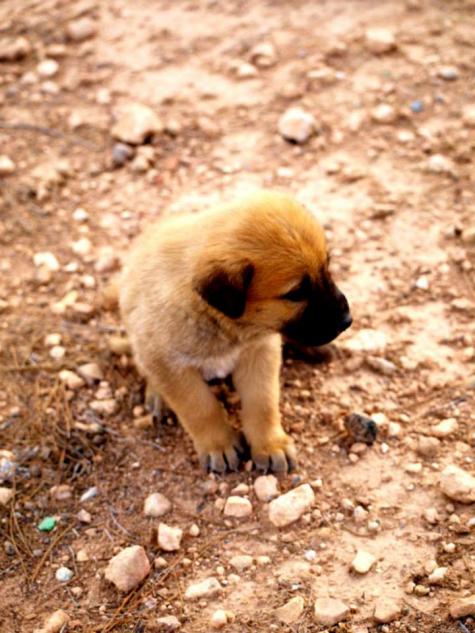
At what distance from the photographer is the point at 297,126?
6426 millimetres

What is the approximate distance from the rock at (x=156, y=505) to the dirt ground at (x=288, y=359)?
7cm

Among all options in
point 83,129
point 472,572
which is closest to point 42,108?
point 83,129

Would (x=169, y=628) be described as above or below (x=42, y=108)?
below

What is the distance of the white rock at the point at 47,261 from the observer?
5.71 m

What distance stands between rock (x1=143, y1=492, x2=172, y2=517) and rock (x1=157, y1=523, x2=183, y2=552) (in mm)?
153

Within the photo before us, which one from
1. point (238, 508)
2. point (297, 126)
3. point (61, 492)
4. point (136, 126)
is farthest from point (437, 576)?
point (136, 126)

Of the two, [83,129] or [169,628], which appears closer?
[169,628]

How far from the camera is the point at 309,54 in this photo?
717 cm

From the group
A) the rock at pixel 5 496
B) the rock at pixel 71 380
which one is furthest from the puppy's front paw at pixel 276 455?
the rock at pixel 5 496

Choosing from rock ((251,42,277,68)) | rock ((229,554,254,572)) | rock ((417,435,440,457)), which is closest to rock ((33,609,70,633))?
rock ((229,554,254,572))

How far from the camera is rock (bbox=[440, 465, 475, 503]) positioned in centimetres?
383

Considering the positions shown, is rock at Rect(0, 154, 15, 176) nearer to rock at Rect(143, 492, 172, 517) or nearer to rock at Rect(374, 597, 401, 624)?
rock at Rect(143, 492, 172, 517)

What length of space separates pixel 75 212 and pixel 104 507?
2826 millimetres

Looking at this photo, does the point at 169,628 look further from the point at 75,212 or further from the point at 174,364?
the point at 75,212
